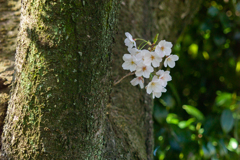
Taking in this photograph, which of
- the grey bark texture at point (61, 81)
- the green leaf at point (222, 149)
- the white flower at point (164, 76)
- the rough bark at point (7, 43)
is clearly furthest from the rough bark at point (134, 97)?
the green leaf at point (222, 149)

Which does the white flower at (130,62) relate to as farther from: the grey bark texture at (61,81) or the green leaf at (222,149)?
the green leaf at (222,149)

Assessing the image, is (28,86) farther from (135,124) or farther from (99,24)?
(135,124)

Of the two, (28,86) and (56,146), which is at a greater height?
(28,86)

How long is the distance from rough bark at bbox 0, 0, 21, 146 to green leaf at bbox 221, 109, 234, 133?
1.19m

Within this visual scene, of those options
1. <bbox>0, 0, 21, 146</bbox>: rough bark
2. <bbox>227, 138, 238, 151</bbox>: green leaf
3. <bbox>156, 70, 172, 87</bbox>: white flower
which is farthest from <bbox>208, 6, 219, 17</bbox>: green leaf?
<bbox>0, 0, 21, 146</bbox>: rough bark

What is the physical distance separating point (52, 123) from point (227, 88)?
1556 mm

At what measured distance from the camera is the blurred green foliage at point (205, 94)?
1322 millimetres

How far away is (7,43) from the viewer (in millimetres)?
825

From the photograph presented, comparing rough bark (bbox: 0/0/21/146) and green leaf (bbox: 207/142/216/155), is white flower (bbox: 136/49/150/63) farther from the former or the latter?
green leaf (bbox: 207/142/216/155)

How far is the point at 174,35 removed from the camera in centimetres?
115

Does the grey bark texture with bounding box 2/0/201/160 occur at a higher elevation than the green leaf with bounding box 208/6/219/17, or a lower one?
higher

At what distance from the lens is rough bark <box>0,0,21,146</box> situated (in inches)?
26.9

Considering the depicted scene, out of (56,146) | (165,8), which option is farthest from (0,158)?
(165,8)

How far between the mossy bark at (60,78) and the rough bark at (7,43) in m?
0.17
